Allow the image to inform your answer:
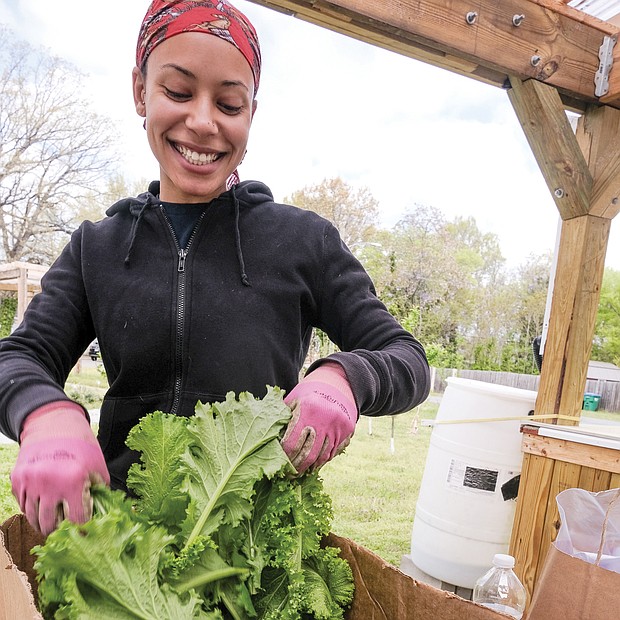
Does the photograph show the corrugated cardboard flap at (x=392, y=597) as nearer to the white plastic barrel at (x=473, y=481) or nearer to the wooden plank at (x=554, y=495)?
the wooden plank at (x=554, y=495)

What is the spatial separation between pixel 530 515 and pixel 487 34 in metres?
2.12

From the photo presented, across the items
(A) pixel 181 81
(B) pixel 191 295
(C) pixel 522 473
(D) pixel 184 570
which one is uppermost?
(A) pixel 181 81

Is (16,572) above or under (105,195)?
under

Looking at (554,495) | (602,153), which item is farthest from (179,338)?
(602,153)

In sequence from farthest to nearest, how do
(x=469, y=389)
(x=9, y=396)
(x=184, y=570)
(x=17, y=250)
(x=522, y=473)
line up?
1. (x=17, y=250)
2. (x=469, y=389)
3. (x=522, y=473)
4. (x=9, y=396)
5. (x=184, y=570)

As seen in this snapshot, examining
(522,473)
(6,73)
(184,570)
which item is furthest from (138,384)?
(6,73)

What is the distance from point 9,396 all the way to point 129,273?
11.7 inches

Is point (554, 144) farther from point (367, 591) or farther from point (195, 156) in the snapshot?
point (367, 591)

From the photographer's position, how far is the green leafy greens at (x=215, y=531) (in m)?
0.54

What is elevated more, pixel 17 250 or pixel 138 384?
pixel 17 250

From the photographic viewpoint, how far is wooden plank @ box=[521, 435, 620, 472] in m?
2.41

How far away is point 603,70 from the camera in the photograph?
2.79 meters

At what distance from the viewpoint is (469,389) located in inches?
119

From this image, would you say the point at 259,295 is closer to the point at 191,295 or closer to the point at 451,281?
the point at 191,295
